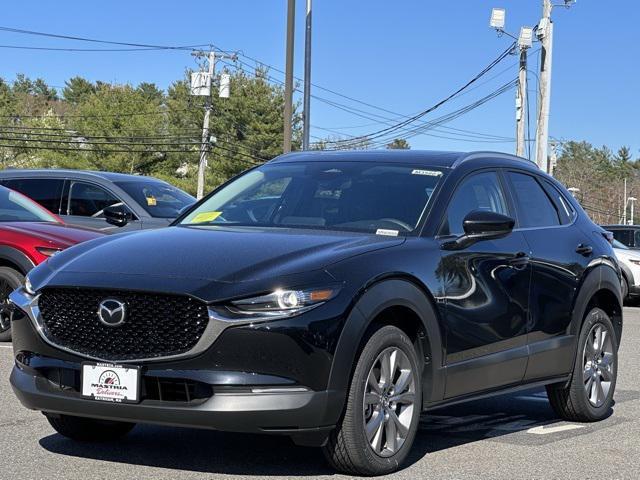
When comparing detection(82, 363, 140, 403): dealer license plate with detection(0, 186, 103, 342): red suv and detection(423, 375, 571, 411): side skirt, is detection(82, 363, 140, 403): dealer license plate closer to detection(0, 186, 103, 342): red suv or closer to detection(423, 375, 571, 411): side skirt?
detection(423, 375, 571, 411): side skirt

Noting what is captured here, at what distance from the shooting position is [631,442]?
6.59 metres

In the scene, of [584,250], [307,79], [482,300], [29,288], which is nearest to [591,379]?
[584,250]

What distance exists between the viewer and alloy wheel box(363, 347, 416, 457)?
5180mm

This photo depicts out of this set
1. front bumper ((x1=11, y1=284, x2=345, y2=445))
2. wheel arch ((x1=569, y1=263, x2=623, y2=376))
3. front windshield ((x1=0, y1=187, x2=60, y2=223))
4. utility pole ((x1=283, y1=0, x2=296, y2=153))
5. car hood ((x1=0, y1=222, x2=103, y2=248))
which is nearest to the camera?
front bumper ((x1=11, y1=284, x2=345, y2=445))

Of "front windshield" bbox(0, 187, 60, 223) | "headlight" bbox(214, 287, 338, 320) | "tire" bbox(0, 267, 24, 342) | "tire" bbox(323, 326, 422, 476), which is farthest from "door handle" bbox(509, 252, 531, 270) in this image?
"front windshield" bbox(0, 187, 60, 223)

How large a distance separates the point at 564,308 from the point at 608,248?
3.41ft

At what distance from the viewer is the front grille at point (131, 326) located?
15.7 ft

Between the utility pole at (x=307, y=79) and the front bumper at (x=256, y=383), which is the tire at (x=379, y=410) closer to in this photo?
the front bumper at (x=256, y=383)

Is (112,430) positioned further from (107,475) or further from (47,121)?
(47,121)

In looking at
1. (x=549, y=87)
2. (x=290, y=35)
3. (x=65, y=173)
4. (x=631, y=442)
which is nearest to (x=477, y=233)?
(x=631, y=442)

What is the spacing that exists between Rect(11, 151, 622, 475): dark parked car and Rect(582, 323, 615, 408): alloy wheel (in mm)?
341

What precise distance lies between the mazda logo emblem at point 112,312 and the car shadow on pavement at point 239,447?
0.93 m

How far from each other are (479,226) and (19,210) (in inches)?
254

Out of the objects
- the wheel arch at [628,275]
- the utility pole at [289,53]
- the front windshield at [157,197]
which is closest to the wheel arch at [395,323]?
the front windshield at [157,197]
